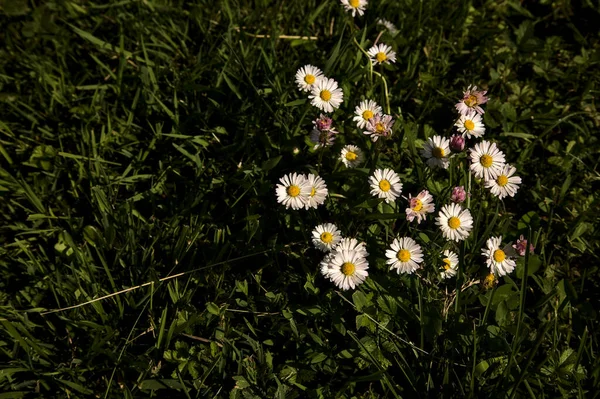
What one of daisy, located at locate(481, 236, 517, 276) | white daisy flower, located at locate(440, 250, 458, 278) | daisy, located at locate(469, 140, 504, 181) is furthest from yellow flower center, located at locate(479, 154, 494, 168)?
white daisy flower, located at locate(440, 250, 458, 278)

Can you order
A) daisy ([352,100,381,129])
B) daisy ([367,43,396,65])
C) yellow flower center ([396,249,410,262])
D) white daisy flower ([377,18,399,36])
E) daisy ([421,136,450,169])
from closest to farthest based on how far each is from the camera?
yellow flower center ([396,249,410,262]) < daisy ([421,136,450,169]) < daisy ([352,100,381,129]) < daisy ([367,43,396,65]) < white daisy flower ([377,18,399,36])

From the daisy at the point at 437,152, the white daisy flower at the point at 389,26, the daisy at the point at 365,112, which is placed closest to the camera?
the daisy at the point at 437,152

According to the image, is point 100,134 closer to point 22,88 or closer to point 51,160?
point 51,160

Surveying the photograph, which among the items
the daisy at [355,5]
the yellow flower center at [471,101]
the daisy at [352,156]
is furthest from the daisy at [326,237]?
the daisy at [355,5]

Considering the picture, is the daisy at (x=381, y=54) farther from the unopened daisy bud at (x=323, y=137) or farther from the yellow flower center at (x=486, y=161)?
the yellow flower center at (x=486, y=161)

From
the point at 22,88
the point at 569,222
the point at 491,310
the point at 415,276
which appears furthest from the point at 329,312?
the point at 22,88

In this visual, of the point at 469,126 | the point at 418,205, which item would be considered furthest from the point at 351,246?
the point at 469,126

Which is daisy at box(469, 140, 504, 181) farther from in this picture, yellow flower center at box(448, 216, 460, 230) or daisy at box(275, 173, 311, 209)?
daisy at box(275, 173, 311, 209)

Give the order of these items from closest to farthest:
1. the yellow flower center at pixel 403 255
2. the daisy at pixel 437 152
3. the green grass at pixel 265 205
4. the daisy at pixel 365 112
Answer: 1. the green grass at pixel 265 205
2. the yellow flower center at pixel 403 255
3. the daisy at pixel 437 152
4. the daisy at pixel 365 112
